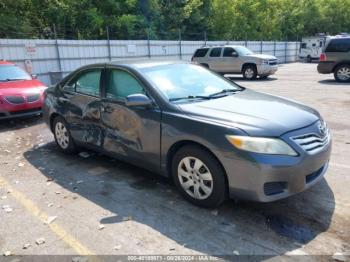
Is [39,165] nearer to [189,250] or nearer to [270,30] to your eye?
[189,250]

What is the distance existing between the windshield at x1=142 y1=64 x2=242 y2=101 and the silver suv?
12.1 metres

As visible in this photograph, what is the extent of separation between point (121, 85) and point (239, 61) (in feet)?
42.8

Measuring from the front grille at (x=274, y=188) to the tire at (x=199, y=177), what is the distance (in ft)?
1.37

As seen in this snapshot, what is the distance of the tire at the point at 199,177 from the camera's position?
3561 millimetres

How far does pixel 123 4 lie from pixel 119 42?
8906 millimetres

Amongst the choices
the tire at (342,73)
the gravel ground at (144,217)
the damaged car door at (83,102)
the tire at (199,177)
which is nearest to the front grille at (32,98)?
the damaged car door at (83,102)

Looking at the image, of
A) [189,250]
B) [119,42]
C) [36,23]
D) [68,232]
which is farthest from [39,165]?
[36,23]

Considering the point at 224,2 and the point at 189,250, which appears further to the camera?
the point at 224,2

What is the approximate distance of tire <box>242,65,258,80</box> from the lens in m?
16.6

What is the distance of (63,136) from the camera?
586 centimetres

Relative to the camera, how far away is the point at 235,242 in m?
3.21

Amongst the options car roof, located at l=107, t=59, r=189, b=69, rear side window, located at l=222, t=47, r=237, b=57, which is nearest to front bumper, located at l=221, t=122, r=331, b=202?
car roof, located at l=107, t=59, r=189, b=69

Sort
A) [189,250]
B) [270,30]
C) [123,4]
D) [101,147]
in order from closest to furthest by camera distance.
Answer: [189,250]
[101,147]
[123,4]
[270,30]

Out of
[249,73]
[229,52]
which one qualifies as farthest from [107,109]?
[229,52]
